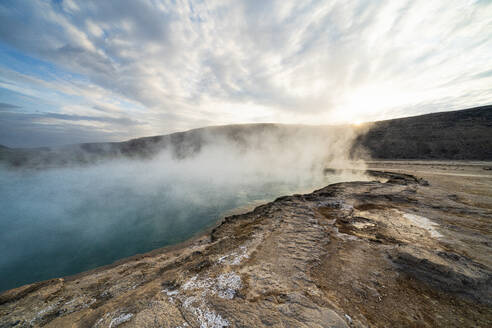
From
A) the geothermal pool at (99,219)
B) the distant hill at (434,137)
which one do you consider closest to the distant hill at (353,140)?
the distant hill at (434,137)

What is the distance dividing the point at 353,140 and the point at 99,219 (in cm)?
3809

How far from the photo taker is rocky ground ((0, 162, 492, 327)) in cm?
218

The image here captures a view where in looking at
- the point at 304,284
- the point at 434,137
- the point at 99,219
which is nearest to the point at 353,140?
the point at 434,137

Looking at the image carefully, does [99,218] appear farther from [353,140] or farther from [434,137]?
[434,137]

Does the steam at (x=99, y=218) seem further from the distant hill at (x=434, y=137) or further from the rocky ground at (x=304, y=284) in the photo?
the distant hill at (x=434, y=137)

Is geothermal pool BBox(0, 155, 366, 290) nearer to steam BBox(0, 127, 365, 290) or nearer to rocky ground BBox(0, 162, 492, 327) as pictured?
steam BBox(0, 127, 365, 290)

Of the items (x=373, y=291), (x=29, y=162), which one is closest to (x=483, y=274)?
(x=373, y=291)

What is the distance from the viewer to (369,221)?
494 cm

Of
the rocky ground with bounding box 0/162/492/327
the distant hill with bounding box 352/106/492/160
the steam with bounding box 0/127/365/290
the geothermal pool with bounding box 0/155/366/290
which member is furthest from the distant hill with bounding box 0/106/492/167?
the rocky ground with bounding box 0/162/492/327

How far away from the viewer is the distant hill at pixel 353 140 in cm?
2161

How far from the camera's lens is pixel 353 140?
31.6 m

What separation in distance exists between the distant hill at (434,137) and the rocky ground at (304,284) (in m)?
25.3

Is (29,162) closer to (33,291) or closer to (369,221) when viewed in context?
(33,291)

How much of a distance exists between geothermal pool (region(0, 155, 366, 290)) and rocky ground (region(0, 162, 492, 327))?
2945 millimetres
